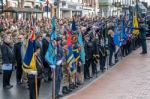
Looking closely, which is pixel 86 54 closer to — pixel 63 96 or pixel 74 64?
pixel 74 64

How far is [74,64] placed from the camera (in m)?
16.2

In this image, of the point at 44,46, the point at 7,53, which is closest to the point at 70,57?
the point at 44,46

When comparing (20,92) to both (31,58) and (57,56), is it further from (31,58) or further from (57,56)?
→ (31,58)

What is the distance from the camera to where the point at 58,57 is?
14.8 metres

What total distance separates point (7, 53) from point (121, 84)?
4.15 metres

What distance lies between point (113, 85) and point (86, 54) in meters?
1.83

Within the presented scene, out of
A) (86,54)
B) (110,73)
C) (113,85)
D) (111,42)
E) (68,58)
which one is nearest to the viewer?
(68,58)

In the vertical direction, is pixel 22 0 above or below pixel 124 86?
above

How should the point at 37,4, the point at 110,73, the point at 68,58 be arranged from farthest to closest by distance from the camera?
1. the point at 37,4
2. the point at 110,73
3. the point at 68,58

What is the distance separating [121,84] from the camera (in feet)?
56.9

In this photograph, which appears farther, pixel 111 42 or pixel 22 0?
pixel 22 0

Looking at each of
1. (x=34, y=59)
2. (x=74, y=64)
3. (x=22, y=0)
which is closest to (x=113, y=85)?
(x=74, y=64)

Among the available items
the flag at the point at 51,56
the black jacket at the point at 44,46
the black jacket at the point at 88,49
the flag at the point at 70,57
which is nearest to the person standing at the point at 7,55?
the black jacket at the point at 44,46

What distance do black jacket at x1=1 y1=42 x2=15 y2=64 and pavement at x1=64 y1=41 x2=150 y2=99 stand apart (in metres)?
2.59
